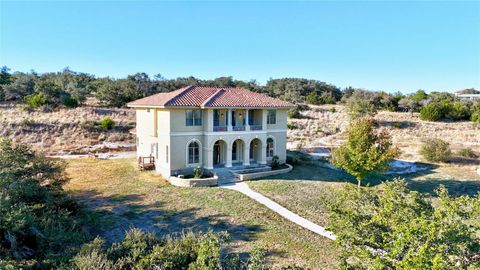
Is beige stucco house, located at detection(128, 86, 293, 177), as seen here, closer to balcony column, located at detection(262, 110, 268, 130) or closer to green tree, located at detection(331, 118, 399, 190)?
balcony column, located at detection(262, 110, 268, 130)

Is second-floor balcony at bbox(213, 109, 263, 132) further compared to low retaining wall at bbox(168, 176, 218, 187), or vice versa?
second-floor balcony at bbox(213, 109, 263, 132)

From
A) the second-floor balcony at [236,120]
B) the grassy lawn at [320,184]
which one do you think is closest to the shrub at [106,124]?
the second-floor balcony at [236,120]

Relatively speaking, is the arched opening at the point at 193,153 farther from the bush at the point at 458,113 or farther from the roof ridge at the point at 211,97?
the bush at the point at 458,113

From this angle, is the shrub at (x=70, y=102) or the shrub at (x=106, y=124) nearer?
the shrub at (x=106, y=124)

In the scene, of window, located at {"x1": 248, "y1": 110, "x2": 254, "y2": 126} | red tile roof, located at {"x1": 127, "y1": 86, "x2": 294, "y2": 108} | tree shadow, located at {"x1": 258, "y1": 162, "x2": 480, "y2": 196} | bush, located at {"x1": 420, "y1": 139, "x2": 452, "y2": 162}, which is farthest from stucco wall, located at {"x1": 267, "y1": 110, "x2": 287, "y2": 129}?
bush, located at {"x1": 420, "y1": 139, "x2": 452, "y2": 162}

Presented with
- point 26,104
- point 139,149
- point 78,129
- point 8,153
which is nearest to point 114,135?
point 78,129

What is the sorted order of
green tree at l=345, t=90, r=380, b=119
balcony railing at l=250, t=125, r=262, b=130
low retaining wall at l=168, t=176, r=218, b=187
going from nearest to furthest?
low retaining wall at l=168, t=176, r=218, b=187 < balcony railing at l=250, t=125, r=262, b=130 < green tree at l=345, t=90, r=380, b=119
